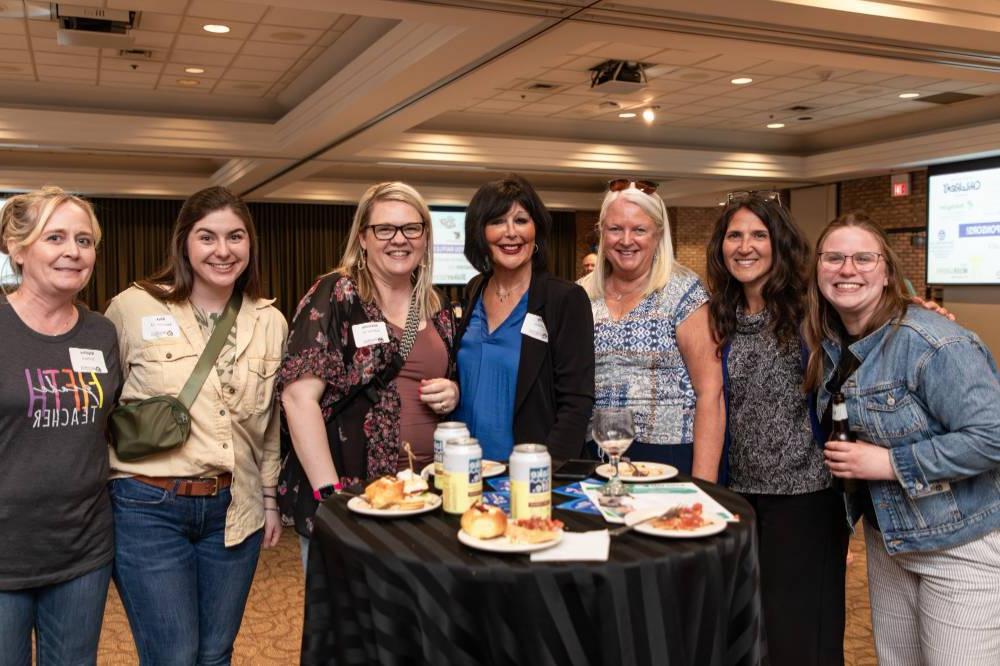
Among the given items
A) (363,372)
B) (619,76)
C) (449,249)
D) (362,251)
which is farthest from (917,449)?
(449,249)

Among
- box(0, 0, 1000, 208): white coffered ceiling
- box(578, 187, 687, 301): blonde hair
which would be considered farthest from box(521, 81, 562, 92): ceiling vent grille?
box(578, 187, 687, 301): blonde hair

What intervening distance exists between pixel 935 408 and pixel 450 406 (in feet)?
3.98

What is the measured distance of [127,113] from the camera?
8867 mm

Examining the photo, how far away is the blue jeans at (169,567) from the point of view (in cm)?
214

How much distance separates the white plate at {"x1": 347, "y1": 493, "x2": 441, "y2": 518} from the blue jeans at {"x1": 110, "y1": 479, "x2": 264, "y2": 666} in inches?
23.6

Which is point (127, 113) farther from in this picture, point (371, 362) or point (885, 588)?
point (885, 588)

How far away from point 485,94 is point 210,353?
6996 millimetres

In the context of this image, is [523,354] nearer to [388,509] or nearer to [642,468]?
[642,468]

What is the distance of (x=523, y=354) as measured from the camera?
2.40 m

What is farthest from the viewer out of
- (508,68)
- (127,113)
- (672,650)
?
(127,113)

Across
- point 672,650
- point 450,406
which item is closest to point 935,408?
point 672,650

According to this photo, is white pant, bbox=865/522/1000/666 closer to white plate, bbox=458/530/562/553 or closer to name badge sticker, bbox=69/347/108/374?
white plate, bbox=458/530/562/553

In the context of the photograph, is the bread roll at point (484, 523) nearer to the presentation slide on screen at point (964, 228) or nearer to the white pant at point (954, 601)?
the white pant at point (954, 601)

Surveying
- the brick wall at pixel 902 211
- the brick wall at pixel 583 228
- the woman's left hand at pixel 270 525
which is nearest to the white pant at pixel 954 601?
the woman's left hand at pixel 270 525
